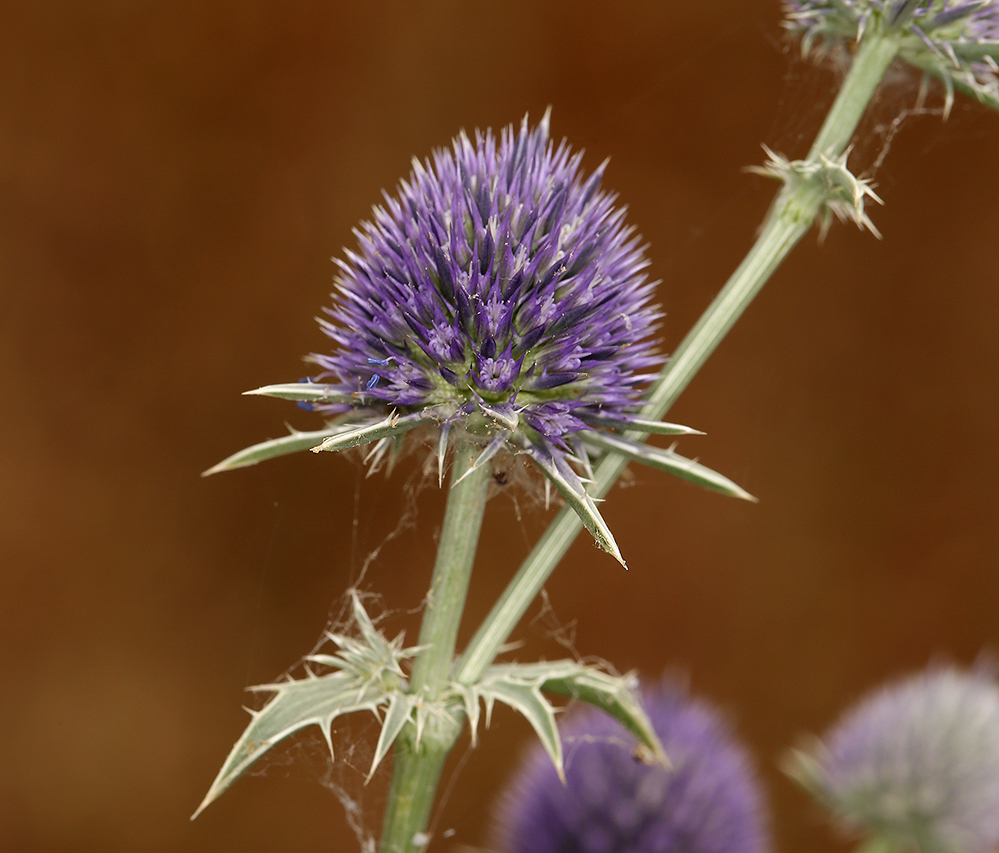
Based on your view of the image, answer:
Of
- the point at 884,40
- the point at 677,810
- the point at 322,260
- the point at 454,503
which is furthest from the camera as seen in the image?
the point at 322,260

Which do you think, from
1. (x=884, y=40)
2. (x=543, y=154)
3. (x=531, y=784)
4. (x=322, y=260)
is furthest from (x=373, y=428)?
(x=322, y=260)

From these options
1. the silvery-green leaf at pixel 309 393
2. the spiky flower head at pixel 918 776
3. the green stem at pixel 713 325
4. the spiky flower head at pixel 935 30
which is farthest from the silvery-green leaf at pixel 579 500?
the spiky flower head at pixel 918 776

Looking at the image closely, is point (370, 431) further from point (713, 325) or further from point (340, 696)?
point (713, 325)

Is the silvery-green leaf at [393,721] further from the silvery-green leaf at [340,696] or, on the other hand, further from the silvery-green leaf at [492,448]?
the silvery-green leaf at [492,448]

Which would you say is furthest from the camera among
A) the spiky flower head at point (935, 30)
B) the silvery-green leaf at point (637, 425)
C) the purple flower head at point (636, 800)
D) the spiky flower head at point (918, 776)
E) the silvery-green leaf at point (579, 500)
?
the spiky flower head at point (918, 776)

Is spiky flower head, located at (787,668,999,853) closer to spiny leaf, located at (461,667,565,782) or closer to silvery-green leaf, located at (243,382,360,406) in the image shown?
spiny leaf, located at (461,667,565,782)

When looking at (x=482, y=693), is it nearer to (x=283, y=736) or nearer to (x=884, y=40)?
(x=283, y=736)

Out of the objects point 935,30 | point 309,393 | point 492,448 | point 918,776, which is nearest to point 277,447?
point 309,393

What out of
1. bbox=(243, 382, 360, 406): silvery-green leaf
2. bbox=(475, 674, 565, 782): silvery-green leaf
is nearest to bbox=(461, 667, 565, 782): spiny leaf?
bbox=(475, 674, 565, 782): silvery-green leaf
